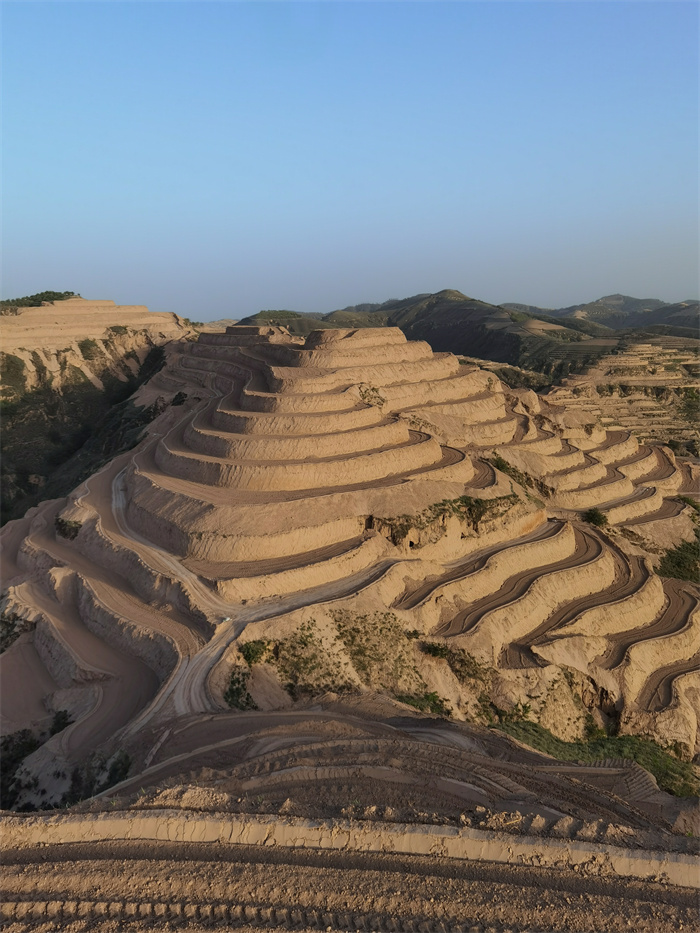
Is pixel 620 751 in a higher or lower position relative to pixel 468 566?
lower

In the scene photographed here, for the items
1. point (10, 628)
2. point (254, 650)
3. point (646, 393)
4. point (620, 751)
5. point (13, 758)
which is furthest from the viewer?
point (646, 393)

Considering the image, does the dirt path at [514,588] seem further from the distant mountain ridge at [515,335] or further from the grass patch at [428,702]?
the distant mountain ridge at [515,335]

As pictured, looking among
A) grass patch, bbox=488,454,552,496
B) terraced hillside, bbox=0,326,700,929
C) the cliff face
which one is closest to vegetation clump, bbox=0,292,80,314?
the cliff face

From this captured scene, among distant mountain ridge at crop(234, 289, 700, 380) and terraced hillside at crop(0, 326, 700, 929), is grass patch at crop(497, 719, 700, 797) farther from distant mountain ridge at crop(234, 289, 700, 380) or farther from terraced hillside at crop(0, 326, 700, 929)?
distant mountain ridge at crop(234, 289, 700, 380)

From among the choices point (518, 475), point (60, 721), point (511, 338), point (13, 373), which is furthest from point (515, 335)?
point (60, 721)

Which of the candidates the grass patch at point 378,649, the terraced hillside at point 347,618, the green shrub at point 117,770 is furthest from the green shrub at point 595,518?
the green shrub at point 117,770

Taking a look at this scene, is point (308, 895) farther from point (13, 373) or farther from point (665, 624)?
point (13, 373)
